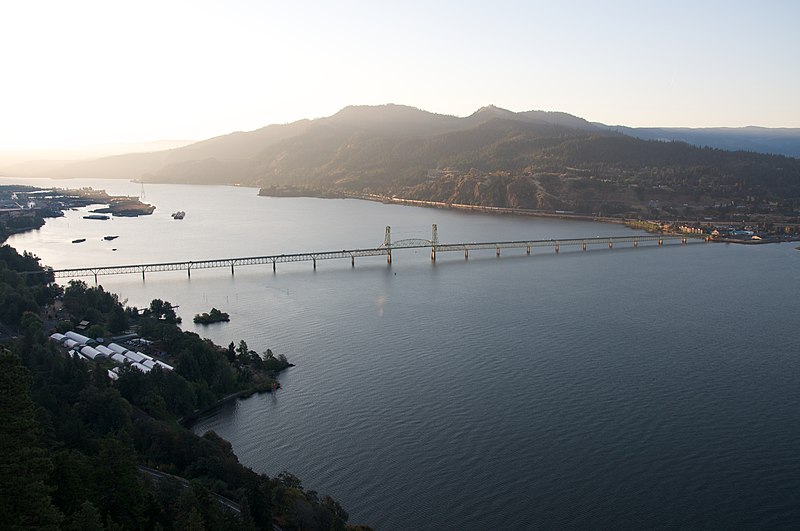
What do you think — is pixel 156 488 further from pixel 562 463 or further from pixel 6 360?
pixel 562 463

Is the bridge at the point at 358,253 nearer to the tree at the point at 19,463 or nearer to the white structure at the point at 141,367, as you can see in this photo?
the white structure at the point at 141,367

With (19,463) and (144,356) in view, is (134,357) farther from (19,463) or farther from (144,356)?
(19,463)

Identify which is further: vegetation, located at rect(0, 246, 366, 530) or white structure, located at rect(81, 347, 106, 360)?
white structure, located at rect(81, 347, 106, 360)

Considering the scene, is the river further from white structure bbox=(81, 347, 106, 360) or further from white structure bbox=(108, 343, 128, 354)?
white structure bbox=(81, 347, 106, 360)

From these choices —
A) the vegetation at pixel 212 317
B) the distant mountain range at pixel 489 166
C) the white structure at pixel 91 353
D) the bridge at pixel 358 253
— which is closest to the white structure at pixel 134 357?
the white structure at pixel 91 353

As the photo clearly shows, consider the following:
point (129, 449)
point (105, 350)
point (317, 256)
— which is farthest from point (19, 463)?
point (317, 256)

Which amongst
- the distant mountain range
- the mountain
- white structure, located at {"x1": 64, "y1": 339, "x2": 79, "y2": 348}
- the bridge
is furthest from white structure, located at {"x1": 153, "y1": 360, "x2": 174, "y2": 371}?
the mountain
